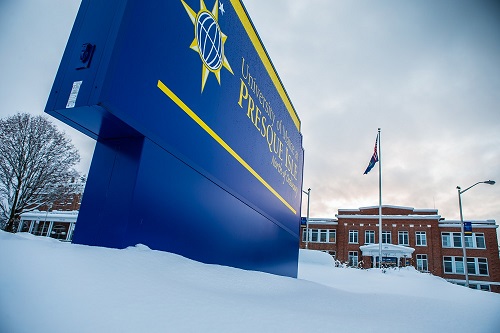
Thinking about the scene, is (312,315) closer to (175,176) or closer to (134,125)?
(175,176)

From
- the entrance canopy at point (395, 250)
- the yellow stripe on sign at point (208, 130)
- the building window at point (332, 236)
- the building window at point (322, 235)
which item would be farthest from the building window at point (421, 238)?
the yellow stripe on sign at point (208, 130)

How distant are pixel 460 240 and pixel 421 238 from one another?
13.9 feet

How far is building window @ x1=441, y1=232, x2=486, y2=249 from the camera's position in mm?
35719

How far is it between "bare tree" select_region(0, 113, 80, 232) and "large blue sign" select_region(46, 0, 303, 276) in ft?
50.8

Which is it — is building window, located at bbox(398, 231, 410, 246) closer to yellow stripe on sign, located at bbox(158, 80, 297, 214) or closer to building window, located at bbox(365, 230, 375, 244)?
building window, located at bbox(365, 230, 375, 244)

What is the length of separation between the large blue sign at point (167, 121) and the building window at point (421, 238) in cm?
3790

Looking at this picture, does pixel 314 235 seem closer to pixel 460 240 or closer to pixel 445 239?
pixel 445 239

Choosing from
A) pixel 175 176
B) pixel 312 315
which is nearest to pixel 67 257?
pixel 175 176

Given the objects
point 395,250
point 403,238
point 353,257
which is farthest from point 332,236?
point 403,238

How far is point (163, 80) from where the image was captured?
365 centimetres

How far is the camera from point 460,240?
3662cm

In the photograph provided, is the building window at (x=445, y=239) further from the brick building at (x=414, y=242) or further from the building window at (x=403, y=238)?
the building window at (x=403, y=238)

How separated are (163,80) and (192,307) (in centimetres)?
258

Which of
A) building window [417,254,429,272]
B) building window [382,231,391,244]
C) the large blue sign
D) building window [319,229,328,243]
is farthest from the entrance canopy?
the large blue sign
